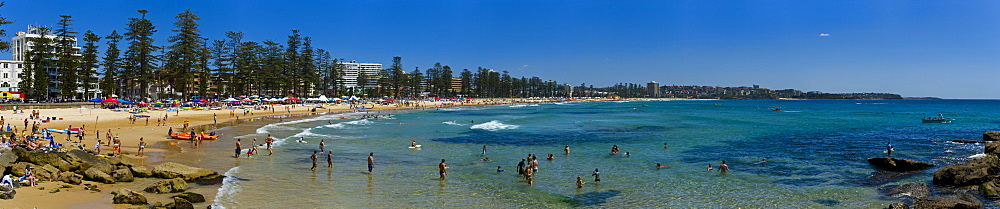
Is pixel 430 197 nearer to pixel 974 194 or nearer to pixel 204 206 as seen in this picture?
pixel 204 206

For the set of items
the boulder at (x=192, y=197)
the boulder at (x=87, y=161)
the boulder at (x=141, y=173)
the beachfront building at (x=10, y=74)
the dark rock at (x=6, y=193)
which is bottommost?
the boulder at (x=192, y=197)

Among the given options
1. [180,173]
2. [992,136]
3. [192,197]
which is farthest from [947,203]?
[992,136]

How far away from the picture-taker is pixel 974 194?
1445 cm

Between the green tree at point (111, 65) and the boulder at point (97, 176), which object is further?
the green tree at point (111, 65)

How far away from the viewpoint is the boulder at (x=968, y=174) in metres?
15.5

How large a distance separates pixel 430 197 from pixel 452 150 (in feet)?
38.4

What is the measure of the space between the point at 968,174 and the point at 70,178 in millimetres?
24513

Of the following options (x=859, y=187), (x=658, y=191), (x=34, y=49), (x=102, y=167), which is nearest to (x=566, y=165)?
(x=658, y=191)

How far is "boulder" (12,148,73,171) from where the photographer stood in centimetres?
1507

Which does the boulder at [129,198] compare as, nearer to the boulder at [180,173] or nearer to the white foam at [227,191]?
the white foam at [227,191]

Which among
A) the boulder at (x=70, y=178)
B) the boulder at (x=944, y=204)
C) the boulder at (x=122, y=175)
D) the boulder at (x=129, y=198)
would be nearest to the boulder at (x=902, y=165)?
the boulder at (x=944, y=204)

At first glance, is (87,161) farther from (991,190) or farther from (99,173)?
→ (991,190)

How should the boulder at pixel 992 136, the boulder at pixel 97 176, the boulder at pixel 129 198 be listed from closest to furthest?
the boulder at pixel 129 198, the boulder at pixel 97 176, the boulder at pixel 992 136

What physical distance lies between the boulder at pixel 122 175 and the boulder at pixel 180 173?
0.72 metres
